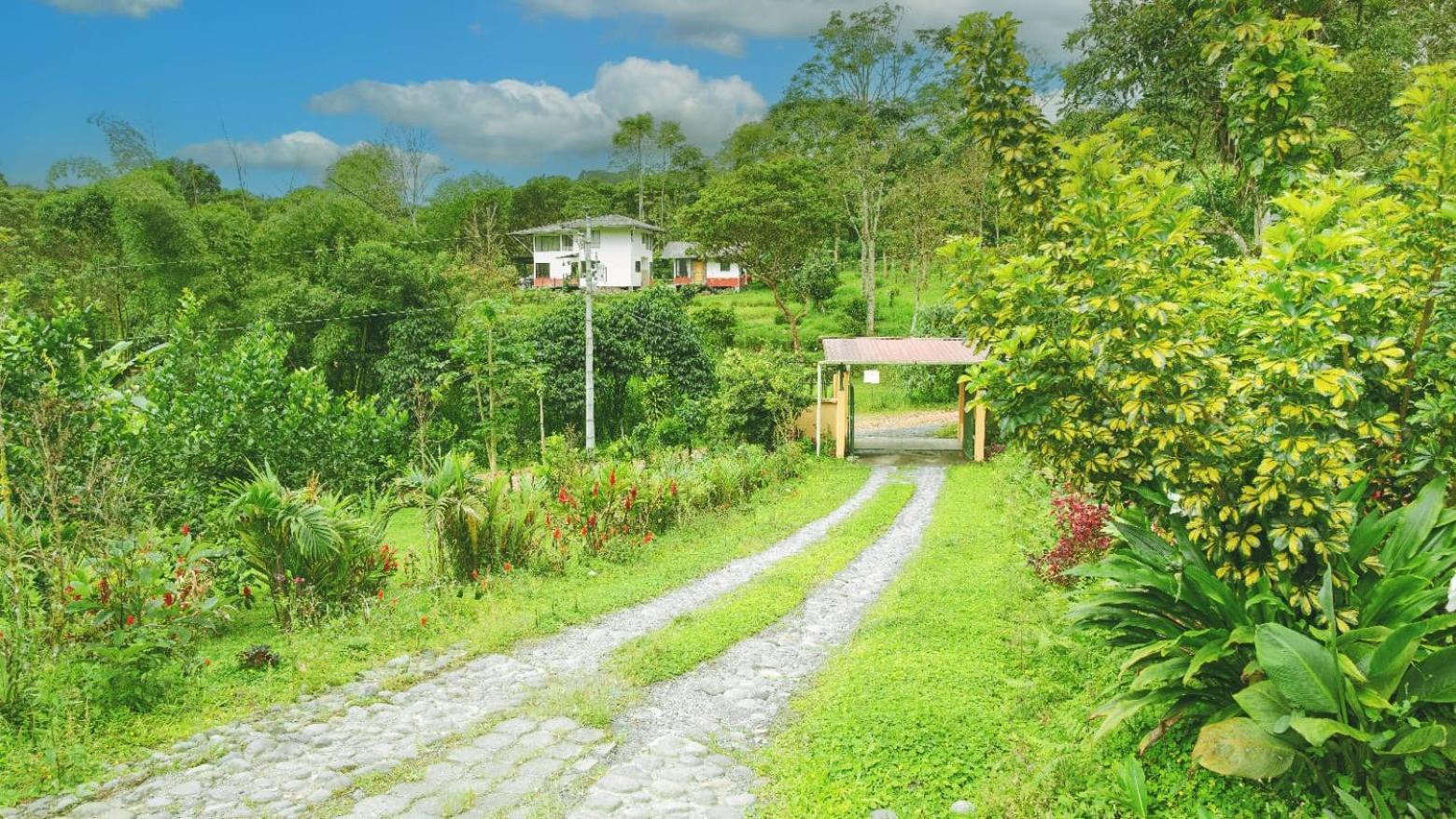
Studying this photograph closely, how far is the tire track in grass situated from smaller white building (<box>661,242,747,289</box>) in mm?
39759

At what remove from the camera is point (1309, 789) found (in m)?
3.47

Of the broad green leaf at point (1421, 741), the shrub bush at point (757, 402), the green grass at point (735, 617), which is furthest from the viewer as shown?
the shrub bush at point (757, 402)

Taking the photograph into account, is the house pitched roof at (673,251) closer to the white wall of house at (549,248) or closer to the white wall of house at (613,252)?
the white wall of house at (613,252)

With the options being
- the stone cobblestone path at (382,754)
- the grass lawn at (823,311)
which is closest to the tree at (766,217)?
the grass lawn at (823,311)

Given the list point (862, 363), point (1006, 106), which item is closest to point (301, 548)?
point (1006, 106)

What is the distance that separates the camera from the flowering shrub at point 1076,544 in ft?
22.4

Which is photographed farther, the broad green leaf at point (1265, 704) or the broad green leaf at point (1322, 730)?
the broad green leaf at point (1265, 704)

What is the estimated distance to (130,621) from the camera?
17.5 ft

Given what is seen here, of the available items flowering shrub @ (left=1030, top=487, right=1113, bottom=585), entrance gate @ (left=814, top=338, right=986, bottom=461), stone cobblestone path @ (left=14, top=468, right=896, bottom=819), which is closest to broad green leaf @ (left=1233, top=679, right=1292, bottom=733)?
stone cobblestone path @ (left=14, top=468, right=896, bottom=819)

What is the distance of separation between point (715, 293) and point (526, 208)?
15204mm

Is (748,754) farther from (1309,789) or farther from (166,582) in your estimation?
(166,582)

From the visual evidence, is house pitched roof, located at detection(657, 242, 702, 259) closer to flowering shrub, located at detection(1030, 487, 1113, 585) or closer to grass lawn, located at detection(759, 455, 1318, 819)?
flowering shrub, located at detection(1030, 487, 1113, 585)

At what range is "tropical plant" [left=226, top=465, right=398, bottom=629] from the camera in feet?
22.0

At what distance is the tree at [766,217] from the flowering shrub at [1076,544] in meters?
22.6
